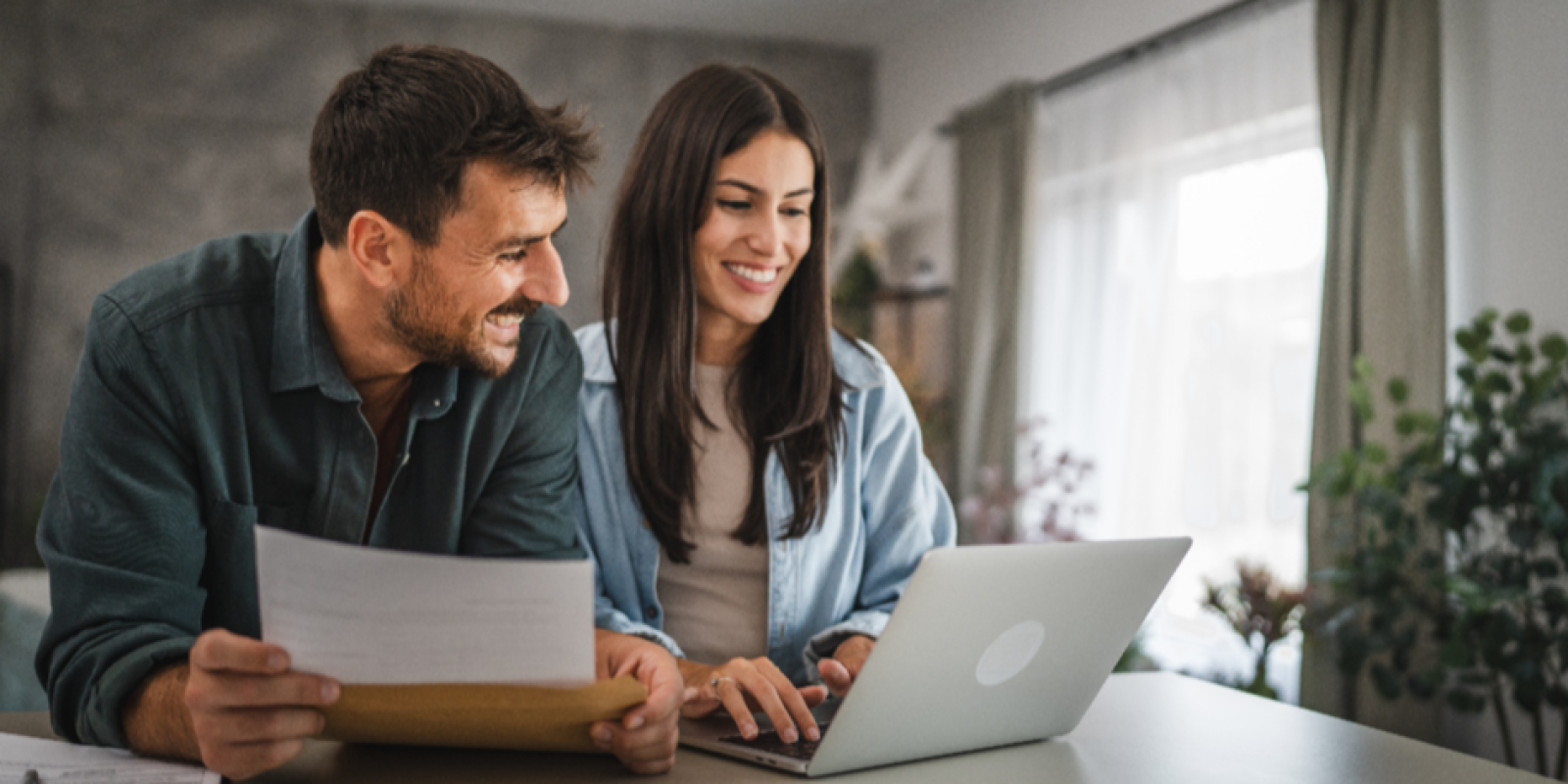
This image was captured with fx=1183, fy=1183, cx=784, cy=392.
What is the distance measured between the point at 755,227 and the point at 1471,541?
2151mm

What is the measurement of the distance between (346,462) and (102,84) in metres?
4.71

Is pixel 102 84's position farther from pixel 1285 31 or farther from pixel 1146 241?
pixel 1285 31

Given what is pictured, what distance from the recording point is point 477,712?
883mm

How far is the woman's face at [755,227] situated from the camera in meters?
1.50

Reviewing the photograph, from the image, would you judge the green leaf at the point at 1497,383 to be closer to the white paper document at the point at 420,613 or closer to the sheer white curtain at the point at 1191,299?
the sheer white curtain at the point at 1191,299

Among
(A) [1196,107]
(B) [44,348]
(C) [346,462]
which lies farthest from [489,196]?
(B) [44,348]

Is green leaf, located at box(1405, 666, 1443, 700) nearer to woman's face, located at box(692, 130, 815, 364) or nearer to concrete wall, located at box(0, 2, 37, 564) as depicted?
woman's face, located at box(692, 130, 815, 364)

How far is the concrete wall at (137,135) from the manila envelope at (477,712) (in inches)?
183

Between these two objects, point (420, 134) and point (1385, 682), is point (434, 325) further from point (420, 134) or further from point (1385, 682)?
point (1385, 682)

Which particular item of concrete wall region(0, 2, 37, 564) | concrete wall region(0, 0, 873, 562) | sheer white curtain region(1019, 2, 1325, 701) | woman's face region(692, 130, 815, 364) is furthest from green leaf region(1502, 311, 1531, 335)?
concrete wall region(0, 2, 37, 564)

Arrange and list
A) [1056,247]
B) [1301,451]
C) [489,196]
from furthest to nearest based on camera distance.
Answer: [1056,247], [1301,451], [489,196]

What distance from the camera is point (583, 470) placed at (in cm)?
153

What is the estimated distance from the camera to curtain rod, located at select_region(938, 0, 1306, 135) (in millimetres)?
3613

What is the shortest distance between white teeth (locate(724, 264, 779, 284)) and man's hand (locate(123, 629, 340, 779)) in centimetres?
81
